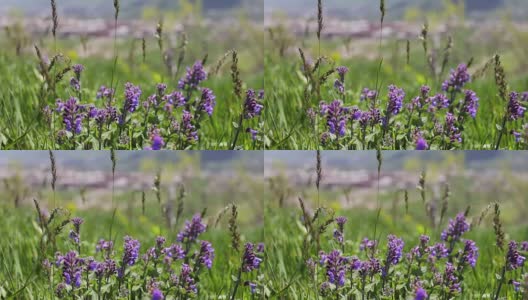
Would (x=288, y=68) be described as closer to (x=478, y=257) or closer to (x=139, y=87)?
(x=139, y=87)

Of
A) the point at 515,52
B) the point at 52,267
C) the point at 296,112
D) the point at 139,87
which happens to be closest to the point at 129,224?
the point at 52,267

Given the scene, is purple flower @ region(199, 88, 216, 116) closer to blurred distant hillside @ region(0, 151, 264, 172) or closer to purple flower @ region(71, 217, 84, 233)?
blurred distant hillside @ region(0, 151, 264, 172)

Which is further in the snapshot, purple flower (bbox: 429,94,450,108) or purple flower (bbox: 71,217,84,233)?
purple flower (bbox: 429,94,450,108)

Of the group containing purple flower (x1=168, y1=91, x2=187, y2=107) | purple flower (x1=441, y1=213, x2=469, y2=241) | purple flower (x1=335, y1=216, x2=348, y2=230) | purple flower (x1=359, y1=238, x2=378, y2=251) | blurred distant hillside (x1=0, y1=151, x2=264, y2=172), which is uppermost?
purple flower (x1=168, y1=91, x2=187, y2=107)

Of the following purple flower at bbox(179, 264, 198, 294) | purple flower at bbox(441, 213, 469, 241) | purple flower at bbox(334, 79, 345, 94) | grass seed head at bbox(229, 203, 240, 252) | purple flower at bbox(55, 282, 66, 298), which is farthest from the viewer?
purple flower at bbox(334, 79, 345, 94)

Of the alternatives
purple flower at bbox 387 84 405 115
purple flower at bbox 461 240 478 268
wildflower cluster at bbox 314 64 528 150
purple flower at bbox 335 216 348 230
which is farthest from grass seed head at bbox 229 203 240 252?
purple flower at bbox 461 240 478 268

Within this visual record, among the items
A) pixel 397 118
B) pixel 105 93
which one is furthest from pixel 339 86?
pixel 105 93

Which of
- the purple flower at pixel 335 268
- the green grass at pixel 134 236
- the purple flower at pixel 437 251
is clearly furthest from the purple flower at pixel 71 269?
the purple flower at pixel 437 251
